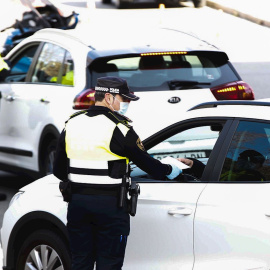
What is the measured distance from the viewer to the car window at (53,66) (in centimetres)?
946

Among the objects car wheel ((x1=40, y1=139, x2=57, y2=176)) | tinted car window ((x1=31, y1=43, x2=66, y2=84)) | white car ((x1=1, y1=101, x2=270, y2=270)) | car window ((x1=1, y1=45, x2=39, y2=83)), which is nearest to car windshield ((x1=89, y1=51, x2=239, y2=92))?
tinted car window ((x1=31, y1=43, x2=66, y2=84))

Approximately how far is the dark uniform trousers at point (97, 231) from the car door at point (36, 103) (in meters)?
3.90

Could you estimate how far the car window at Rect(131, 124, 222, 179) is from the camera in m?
5.86

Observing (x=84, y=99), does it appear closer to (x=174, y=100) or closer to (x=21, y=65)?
(x=174, y=100)

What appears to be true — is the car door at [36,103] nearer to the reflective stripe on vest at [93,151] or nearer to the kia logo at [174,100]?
the kia logo at [174,100]

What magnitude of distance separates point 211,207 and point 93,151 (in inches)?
28.3

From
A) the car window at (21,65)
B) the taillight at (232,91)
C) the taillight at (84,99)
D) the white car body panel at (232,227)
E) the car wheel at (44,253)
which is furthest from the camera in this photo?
the car window at (21,65)

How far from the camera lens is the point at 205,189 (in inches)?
203

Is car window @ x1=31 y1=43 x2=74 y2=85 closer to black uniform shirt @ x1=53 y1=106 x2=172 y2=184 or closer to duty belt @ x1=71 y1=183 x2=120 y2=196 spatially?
black uniform shirt @ x1=53 y1=106 x2=172 y2=184

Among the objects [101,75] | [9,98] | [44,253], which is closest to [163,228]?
[44,253]

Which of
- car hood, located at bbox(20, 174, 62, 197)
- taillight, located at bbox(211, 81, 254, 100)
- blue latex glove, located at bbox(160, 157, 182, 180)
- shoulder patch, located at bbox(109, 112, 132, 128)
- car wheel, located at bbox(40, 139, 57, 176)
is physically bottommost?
car wheel, located at bbox(40, 139, 57, 176)

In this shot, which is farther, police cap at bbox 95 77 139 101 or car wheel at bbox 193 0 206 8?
car wheel at bbox 193 0 206 8

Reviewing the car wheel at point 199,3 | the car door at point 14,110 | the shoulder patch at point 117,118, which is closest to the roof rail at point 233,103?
the shoulder patch at point 117,118

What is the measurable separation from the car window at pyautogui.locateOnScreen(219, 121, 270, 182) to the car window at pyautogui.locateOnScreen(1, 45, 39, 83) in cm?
556
